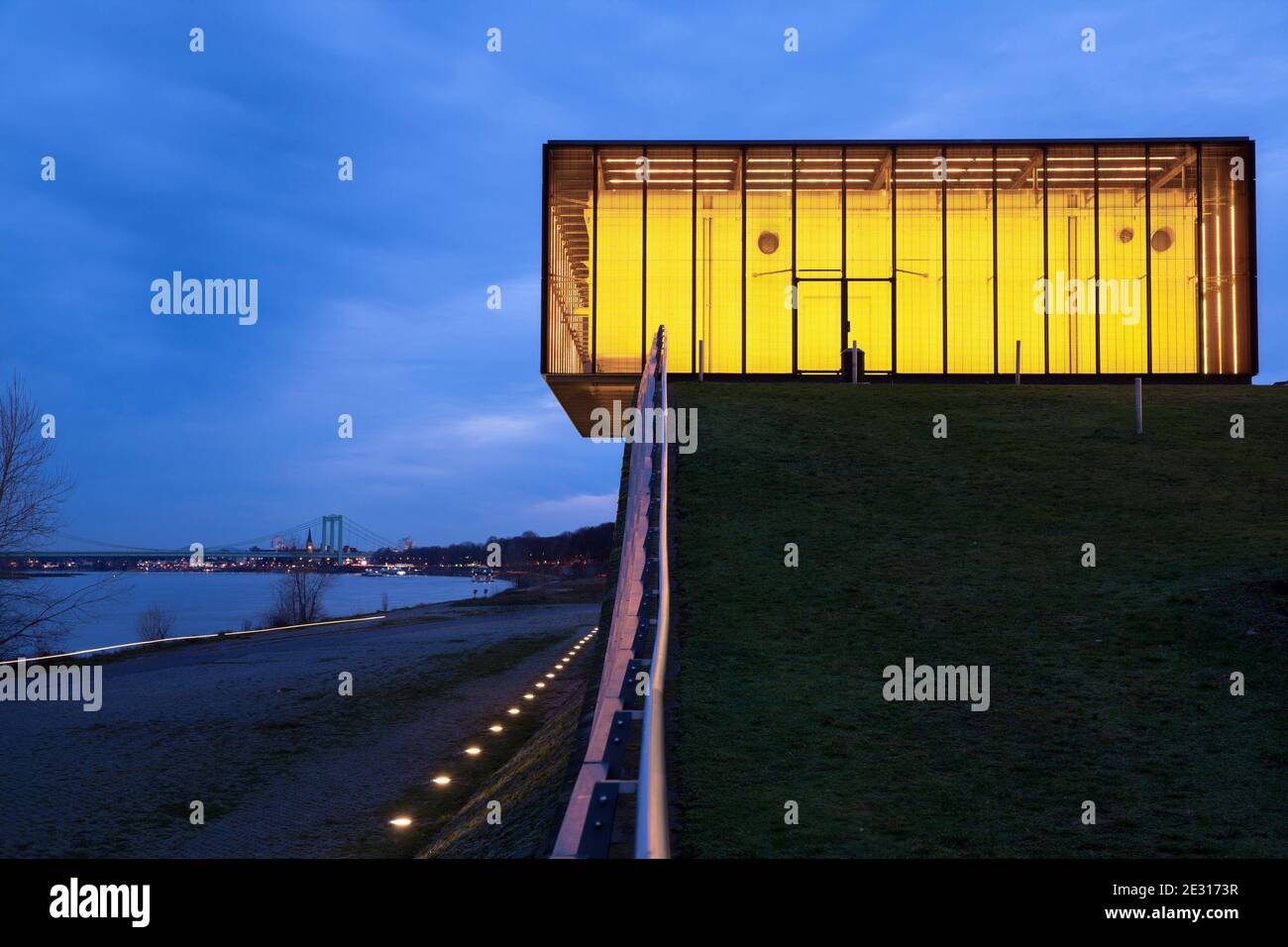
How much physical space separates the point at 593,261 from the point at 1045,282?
45.9ft

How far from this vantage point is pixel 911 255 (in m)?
31.7

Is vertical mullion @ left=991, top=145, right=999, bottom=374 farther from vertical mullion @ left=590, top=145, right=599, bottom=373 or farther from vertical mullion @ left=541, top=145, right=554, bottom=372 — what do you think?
vertical mullion @ left=541, top=145, right=554, bottom=372

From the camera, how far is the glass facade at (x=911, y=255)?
3128 centimetres

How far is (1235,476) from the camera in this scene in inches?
520

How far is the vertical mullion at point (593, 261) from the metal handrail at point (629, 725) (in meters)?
22.2

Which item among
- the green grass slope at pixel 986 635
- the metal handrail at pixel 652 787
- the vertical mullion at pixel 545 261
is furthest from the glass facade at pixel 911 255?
the metal handrail at pixel 652 787

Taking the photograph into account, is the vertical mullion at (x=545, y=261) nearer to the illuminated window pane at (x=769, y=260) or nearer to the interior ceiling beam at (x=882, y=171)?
the illuminated window pane at (x=769, y=260)

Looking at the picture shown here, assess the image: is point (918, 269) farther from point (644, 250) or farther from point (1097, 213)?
point (644, 250)

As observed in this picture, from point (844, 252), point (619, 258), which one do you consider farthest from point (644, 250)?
point (844, 252)

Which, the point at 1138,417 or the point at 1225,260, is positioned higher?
the point at 1225,260

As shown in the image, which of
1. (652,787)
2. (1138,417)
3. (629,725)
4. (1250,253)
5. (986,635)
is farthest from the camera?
(1250,253)
